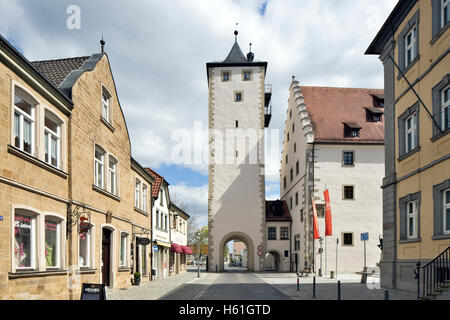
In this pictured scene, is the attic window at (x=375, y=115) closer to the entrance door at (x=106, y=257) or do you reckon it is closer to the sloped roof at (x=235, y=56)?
the sloped roof at (x=235, y=56)

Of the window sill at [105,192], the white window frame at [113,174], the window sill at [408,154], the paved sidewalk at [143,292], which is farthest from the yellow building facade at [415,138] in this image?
the white window frame at [113,174]

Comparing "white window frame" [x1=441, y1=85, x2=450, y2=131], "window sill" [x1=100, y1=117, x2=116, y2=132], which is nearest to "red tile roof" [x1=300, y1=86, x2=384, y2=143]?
"white window frame" [x1=441, y1=85, x2=450, y2=131]

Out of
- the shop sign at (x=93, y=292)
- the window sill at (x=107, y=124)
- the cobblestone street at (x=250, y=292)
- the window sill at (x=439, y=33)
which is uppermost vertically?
the window sill at (x=439, y=33)

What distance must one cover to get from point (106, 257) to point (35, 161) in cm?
854

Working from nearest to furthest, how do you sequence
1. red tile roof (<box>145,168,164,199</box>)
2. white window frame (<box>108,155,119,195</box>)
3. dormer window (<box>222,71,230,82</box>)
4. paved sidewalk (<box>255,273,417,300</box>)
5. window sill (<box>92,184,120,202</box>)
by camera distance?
1. paved sidewalk (<box>255,273,417,300</box>)
2. window sill (<box>92,184,120,202</box>)
3. white window frame (<box>108,155,119,195</box>)
4. red tile roof (<box>145,168,164,199</box>)
5. dormer window (<box>222,71,230,82</box>)

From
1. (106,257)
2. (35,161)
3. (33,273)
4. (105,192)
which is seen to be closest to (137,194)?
(106,257)

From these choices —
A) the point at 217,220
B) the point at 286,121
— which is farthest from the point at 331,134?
the point at 217,220

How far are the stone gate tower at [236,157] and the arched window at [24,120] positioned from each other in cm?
3815

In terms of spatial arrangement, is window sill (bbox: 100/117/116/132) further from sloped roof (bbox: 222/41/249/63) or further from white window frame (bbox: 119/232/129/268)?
sloped roof (bbox: 222/41/249/63)

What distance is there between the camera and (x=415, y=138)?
18547 millimetres

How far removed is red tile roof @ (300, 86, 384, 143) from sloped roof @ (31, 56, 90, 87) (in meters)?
29.7

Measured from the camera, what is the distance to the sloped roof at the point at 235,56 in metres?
55.2

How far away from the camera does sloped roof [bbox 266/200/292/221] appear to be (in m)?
50.9
